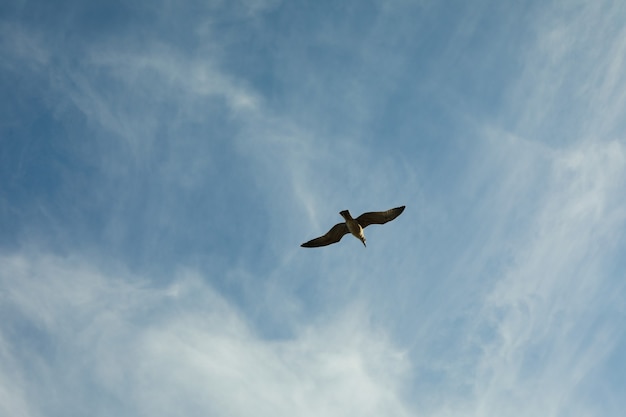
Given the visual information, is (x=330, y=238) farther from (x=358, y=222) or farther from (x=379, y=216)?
(x=379, y=216)

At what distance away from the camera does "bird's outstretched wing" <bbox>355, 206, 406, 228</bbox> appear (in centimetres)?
3325

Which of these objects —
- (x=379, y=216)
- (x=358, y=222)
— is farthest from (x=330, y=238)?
(x=379, y=216)

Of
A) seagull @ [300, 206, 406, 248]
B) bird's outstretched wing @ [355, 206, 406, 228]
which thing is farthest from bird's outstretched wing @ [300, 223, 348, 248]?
bird's outstretched wing @ [355, 206, 406, 228]

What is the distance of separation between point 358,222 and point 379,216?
50.9 inches

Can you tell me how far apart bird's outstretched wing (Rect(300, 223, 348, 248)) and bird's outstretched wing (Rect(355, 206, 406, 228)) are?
1.20m

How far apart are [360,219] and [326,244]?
125 inches

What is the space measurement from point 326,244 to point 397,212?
199 inches

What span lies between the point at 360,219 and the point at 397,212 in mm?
2215

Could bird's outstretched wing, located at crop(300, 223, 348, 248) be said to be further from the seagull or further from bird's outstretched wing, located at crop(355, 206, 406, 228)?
bird's outstretched wing, located at crop(355, 206, 406, 228)

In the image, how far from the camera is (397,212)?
33344 mm

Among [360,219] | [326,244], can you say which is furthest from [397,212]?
[326,244]

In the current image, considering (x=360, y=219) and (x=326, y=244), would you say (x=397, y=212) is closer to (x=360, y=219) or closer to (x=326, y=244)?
(x=360, y=219)

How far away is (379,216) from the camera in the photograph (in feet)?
110

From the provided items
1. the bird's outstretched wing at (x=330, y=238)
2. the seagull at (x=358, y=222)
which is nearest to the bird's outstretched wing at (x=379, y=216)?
the seagull at (x=358, y=222)
